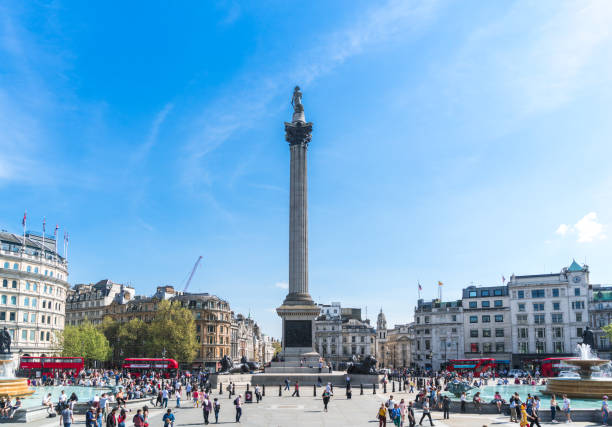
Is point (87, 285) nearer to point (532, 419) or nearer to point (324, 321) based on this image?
point (324, 321)

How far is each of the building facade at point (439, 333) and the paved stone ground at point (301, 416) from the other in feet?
238

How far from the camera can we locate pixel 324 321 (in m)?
139

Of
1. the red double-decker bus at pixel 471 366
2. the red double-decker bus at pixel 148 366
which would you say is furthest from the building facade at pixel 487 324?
the red double-decker bus at pixel 148 366

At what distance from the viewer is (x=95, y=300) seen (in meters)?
123

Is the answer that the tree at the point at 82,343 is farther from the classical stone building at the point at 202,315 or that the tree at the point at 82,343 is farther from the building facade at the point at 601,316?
the building facade at the point at 601,316

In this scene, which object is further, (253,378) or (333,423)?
(253,378)

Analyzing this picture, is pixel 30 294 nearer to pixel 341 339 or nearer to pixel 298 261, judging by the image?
pixel 298 261

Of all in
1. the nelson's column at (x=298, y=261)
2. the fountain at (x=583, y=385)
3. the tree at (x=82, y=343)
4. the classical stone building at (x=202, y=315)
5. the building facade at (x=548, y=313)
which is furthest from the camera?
the classical stone building at (x=202, y=315)

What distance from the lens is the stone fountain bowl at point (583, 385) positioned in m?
36.4

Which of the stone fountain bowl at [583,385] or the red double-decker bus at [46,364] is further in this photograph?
the red double-decker bus at [46,364]

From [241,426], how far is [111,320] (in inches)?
3640

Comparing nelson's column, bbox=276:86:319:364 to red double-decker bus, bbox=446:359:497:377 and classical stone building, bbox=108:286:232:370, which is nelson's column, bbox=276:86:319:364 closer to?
red double-decker bus, bbox=446:359:497:377

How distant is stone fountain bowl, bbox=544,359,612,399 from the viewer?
120ft

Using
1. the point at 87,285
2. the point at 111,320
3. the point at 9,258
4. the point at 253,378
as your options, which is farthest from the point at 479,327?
the point at 87,285
